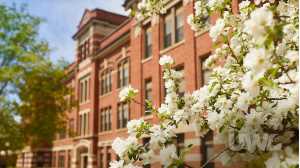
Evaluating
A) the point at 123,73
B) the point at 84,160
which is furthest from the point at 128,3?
the point at 84,160

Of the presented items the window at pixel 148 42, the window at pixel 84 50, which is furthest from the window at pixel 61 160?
the window at pixel 148 42

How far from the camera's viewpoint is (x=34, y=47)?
2409 cm

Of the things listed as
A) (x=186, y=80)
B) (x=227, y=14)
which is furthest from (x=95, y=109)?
(x=227, y=14)

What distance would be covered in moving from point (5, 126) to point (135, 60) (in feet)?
25.7

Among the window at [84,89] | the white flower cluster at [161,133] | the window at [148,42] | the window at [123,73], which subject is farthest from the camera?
the window at [84,89]

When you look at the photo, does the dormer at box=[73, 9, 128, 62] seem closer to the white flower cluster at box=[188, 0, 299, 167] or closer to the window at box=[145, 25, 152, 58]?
the window at box=[145, 25, 152, 58]

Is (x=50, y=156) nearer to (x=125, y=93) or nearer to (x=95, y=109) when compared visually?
(x=95, y=109)

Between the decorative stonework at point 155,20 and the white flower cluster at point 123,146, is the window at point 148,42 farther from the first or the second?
the white flower cluster at point 123,146

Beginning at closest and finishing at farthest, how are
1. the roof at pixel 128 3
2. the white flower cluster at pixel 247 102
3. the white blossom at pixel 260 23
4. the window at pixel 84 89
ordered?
the white blossom at pixel 260 23 < the white flower cluster at pixel 247 102 < the roof at pixel 128 3 < the window at pixel 84 89

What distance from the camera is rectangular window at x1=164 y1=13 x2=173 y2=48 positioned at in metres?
20.2

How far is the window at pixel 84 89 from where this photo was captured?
106 ft

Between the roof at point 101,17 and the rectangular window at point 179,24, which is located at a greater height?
the roof at point 101,17

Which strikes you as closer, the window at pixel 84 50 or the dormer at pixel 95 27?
the dormer at pixel 95 27

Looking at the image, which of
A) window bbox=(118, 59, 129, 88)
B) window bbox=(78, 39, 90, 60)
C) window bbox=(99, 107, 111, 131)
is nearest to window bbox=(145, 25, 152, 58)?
window bbox=(118, 59, 129, 88)
